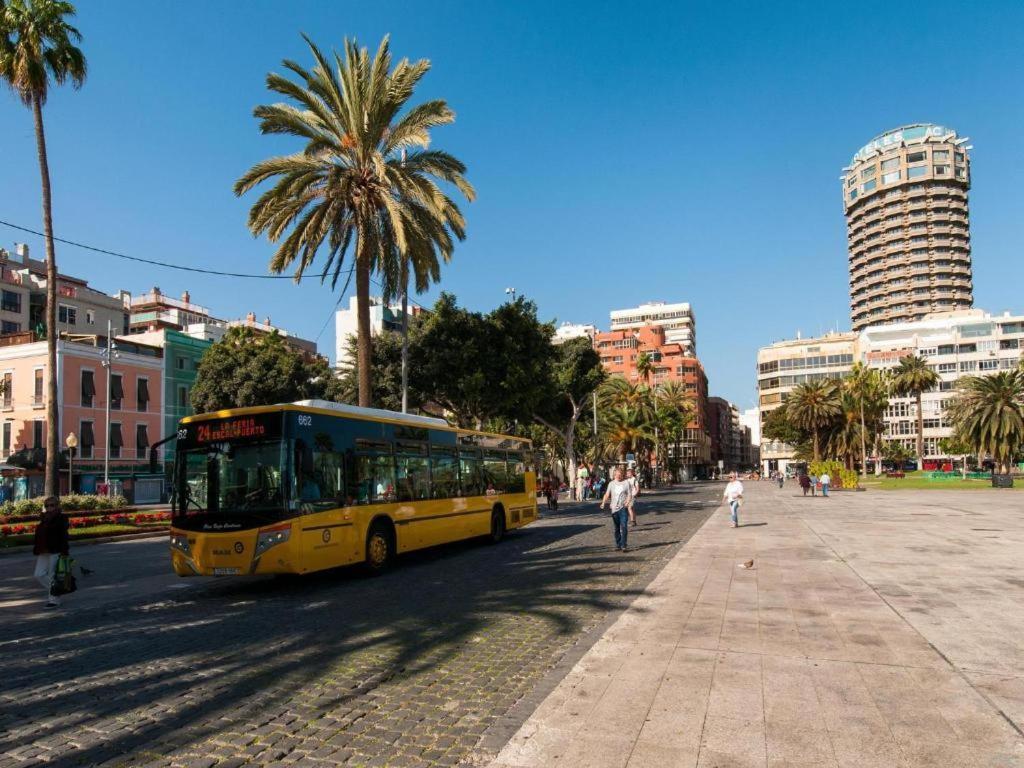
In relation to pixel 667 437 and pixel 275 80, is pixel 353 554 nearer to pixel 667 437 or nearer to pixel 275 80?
pixel 275 80

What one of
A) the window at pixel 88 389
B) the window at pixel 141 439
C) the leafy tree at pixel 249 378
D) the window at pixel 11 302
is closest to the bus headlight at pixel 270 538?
the leafy tree at pixel 249 378

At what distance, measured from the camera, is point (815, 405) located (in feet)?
277

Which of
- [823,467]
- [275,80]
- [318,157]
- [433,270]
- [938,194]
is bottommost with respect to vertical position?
[823,467]

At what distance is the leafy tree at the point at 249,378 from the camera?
150 ft

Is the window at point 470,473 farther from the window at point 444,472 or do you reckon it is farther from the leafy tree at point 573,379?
the leafy tree at point 573,379

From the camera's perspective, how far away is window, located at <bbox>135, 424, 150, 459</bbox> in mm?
50750

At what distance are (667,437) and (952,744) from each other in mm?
77586

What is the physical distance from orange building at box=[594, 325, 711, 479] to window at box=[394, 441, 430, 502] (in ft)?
362

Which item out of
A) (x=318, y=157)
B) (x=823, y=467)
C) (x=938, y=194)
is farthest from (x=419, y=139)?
(x=938, y=194)

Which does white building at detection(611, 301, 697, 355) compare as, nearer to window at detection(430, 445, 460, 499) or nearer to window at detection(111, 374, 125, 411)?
window at detection(111, 374, 125, 411)

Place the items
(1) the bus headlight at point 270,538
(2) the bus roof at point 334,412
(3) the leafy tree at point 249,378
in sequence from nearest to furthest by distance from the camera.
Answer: (1) the bus headlight at point 270,538 < (2) the bus roof at point 334,412 < (3) the leafy tree at point 249,378

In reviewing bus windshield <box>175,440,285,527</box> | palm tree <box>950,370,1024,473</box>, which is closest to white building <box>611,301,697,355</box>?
palm tree <box>950,370,1024,473</box>

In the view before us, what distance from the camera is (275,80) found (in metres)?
19.8

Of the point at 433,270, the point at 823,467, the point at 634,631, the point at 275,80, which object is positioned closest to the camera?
the point at 634,631
